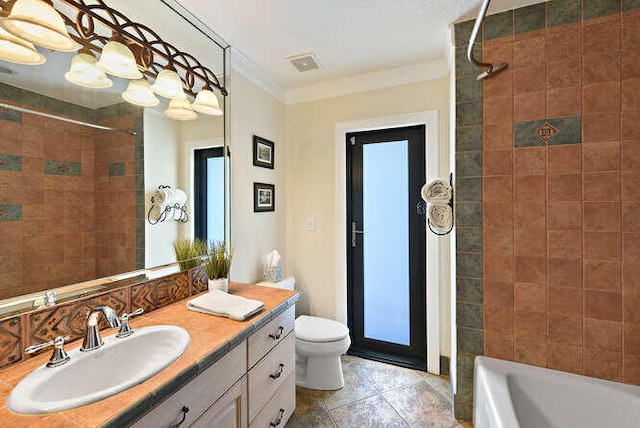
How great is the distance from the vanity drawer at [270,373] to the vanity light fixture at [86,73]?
4.59 ft

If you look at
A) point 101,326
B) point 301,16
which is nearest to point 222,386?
point 101,326

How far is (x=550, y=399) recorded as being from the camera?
52.2 inches

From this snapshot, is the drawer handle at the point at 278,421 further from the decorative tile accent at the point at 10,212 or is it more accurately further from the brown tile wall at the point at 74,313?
the decorative tile accent at the point at 10,212

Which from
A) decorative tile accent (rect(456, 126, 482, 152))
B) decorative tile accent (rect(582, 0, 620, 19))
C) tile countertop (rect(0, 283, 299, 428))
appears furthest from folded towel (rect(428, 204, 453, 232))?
decorative tile accent (rect(582, 0, 620, 19))

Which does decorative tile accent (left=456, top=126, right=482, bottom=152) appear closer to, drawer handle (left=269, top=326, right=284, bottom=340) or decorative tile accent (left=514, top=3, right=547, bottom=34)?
decorative tile accent (left=514, top=3, right=547, bottom=34)

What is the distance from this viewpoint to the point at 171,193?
5.10 ft

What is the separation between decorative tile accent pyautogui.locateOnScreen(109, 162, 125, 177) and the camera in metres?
1.25

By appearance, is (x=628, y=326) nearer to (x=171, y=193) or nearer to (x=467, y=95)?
(x=467, y=95)

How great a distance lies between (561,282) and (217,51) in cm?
242

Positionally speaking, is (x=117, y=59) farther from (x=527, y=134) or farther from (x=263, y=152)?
(x=527, y=134)

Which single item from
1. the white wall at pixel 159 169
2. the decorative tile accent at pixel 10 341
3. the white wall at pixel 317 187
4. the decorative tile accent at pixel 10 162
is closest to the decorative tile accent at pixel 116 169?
the white wall at pixel 159 169

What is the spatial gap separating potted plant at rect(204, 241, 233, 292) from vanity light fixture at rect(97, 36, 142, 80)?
99 cm

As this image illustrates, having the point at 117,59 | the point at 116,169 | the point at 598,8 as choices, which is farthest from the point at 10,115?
the point at 598,8

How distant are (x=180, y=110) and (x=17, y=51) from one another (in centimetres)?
68
